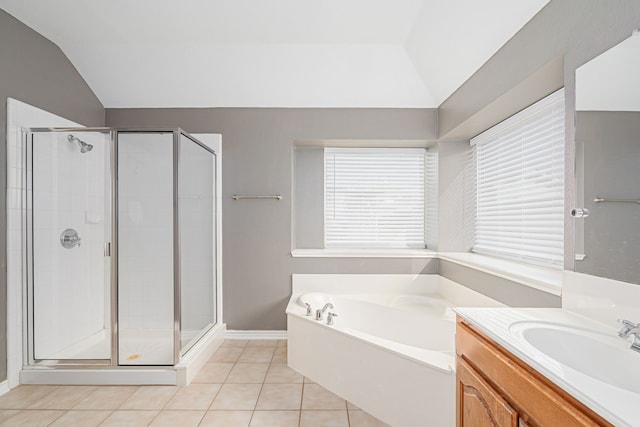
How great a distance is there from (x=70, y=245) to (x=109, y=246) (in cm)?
53

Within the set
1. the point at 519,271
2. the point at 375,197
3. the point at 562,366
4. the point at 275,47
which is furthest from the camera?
the point at 375,197

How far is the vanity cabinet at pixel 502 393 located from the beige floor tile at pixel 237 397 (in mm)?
1253

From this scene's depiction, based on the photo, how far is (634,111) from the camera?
3.58ft

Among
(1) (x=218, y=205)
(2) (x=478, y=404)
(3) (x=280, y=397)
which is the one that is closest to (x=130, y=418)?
(3) (x=280, y=397)

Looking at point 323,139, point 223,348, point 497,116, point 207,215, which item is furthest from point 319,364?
point 497,116

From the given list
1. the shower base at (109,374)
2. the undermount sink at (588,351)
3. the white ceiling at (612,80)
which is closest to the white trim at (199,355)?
the shower base at (109,374)

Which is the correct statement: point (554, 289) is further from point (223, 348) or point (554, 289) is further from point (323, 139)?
point (223, 348)

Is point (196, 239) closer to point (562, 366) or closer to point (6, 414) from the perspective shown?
point (6, 414)

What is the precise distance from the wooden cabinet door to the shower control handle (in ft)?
8.98

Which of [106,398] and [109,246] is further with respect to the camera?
[109,246]

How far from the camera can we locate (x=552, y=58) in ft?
4.97

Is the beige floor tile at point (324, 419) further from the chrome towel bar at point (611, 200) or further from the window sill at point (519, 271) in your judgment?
the chrome towel bar at point (611, 200)

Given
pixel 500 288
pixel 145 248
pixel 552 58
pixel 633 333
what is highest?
pixel 552 58

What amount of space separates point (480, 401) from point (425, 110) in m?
2.47
